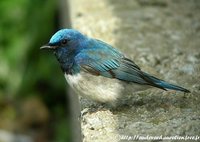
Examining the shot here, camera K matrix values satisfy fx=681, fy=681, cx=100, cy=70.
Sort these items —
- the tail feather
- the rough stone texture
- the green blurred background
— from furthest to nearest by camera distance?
the green blurred background
the tail feather
the rough stone texture

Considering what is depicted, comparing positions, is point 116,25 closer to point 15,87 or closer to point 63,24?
point 63,24

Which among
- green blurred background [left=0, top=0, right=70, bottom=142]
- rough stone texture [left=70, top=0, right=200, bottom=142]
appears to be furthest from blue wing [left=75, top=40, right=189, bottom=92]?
green blurred background [left=0, top=0, right=70, bottom=142]

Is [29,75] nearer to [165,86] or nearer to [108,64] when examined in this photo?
[108,64]

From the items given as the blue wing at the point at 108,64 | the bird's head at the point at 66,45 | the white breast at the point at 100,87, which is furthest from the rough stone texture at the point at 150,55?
the bird's head at the point at 66,45

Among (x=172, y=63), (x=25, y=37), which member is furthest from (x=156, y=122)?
(x=25, y=37)

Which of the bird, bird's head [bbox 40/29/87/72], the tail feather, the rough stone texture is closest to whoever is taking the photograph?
the rough stone texture

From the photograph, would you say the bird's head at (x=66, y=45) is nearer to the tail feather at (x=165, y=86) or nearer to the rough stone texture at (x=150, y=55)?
the rough stone texture at (x=150, y=55)

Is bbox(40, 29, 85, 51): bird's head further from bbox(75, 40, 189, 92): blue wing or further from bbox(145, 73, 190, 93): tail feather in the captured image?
bbox(145, 73, 190, 93): tail feather
